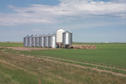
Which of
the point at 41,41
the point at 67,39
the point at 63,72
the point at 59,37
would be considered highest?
the point at 59,37

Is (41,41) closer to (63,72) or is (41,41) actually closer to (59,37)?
(59,37)

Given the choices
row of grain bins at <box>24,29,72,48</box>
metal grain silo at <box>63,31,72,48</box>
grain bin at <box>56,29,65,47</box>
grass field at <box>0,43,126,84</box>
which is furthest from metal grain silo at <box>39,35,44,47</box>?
grass field at <box>0,43,126,84</box>

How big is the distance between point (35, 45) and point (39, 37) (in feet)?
14.8

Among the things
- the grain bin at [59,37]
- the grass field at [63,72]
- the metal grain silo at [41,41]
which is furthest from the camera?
the metal grain silo at [41,41]

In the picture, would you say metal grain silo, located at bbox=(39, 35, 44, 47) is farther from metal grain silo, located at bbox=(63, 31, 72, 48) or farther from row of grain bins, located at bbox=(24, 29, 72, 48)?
metal grain silo, located at bbox=(63, 31, 72, 48)

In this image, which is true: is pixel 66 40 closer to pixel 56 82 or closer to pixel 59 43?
pixel 59 43

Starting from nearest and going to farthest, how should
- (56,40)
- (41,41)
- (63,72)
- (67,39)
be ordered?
(63,72)
(67,39)
(56,40)
(41,41)

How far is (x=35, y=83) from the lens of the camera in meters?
14.9

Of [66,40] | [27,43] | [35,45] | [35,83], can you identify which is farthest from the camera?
[27,43]

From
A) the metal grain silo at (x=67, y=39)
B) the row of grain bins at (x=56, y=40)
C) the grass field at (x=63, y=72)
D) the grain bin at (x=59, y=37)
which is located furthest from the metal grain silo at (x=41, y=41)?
the grass field at (x=63, y=72)

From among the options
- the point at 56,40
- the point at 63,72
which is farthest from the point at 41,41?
the point at 63,72

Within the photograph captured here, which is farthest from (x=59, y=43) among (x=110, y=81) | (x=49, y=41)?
(x=110, y=81)

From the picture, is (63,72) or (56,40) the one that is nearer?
(63,72)

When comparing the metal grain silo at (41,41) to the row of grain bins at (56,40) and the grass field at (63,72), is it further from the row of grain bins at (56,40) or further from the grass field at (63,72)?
the grass field at (63,72)
